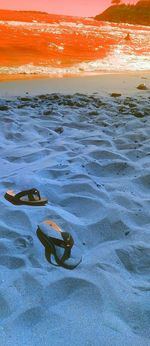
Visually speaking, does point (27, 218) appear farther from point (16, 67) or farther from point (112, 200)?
point (16, 67)

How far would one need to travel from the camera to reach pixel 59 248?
2.34 metres

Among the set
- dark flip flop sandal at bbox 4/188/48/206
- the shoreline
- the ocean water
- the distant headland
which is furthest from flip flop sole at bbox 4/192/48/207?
the distant headland

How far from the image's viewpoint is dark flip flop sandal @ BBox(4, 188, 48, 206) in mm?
2828

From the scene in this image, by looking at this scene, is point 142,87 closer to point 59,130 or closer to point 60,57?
point 59,130

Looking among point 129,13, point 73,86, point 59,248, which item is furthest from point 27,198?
point 129,13

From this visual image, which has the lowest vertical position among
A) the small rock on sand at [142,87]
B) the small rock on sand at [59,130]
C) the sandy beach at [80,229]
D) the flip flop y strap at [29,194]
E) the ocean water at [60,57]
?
the ocean water at [60,57]

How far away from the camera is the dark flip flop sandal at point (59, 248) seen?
218cm

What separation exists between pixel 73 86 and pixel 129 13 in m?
61.2

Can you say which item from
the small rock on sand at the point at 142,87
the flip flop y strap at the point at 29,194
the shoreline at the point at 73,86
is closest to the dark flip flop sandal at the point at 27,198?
the flip flop y strap at the point at 29,194

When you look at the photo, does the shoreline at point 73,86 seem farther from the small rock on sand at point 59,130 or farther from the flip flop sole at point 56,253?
the flip flop sole at point 56,253

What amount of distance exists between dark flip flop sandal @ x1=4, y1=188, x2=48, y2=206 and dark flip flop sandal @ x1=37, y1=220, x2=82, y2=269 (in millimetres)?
399

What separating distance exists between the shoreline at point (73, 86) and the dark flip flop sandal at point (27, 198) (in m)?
4.60

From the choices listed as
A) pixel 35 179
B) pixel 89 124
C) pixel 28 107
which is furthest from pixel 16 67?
pixel 35 179

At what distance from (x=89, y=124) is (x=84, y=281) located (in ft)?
11.4
